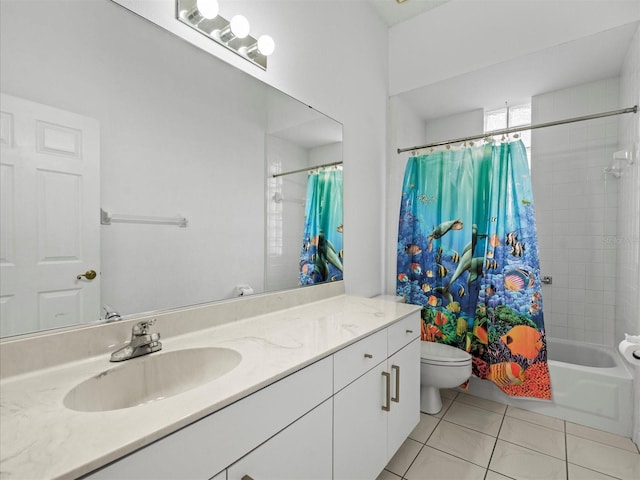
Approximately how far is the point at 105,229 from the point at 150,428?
2.25 ft

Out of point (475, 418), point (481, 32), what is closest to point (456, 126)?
point (481, 32)

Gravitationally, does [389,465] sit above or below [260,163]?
below

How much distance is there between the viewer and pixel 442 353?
2127 mm

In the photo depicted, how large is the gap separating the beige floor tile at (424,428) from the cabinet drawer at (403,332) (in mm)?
623

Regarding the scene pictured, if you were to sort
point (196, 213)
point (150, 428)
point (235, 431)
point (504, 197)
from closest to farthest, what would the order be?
point (150, 428), point (235, 431), point (196, 213), point (504, 197)

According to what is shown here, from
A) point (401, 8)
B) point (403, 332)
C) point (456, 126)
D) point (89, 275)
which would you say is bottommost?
point (403, 332)

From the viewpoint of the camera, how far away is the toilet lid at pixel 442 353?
1.95 m

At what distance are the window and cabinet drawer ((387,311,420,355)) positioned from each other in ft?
7.21

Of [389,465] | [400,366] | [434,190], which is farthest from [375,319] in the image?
[434,190]

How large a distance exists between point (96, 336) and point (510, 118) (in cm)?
349

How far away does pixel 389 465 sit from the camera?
62.5 inches

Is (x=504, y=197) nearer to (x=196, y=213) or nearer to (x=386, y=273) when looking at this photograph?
(x=386, y=273)

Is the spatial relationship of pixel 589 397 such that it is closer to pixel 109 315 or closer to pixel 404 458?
pixel 404 458

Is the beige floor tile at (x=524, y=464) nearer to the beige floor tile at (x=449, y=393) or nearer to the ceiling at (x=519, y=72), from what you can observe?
the beige floor tile at (x=449, y=393)
